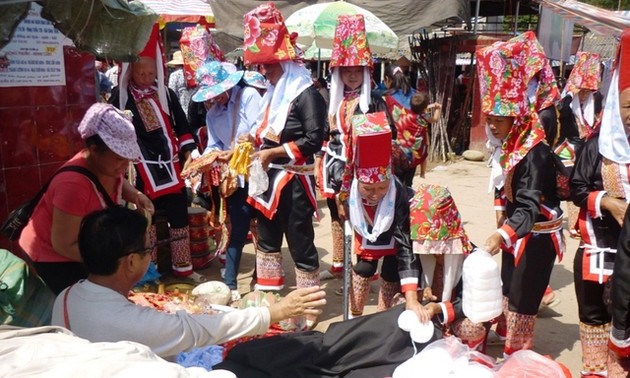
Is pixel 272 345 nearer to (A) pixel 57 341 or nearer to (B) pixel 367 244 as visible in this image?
(B) pixel 367 244

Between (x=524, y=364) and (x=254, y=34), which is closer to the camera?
(x=524, y=364)

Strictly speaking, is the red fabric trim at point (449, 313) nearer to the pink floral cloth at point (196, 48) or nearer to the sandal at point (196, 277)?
the sandal at point (196, 277)

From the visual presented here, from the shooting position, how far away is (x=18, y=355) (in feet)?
4.31

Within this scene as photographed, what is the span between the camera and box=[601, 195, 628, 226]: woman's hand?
3.04 meters

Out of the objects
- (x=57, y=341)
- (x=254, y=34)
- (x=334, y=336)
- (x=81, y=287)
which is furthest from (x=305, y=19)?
(x=57, y=341)

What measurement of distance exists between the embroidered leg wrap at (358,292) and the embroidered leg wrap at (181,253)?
1.76 meters

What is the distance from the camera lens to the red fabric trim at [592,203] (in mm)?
3180

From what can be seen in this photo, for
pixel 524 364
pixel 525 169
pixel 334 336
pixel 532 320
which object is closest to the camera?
pixel 524 364

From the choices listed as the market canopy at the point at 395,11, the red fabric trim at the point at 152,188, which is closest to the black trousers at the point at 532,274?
the red fabric trim at the point at 152,188

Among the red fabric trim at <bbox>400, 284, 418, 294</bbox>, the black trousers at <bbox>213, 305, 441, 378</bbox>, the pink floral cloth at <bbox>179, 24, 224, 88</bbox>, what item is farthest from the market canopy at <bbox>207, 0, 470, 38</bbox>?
the black trousers at <bbox>213, 305, 441, 378</bbox>

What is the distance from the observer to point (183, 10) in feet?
39.0

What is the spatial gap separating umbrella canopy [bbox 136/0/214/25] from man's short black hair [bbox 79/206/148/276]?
9602mm

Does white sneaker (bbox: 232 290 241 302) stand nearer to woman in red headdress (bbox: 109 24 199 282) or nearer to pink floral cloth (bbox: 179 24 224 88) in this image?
woman in red headdress (bbox: 109 24 199 282)

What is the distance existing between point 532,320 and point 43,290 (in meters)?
2.77
